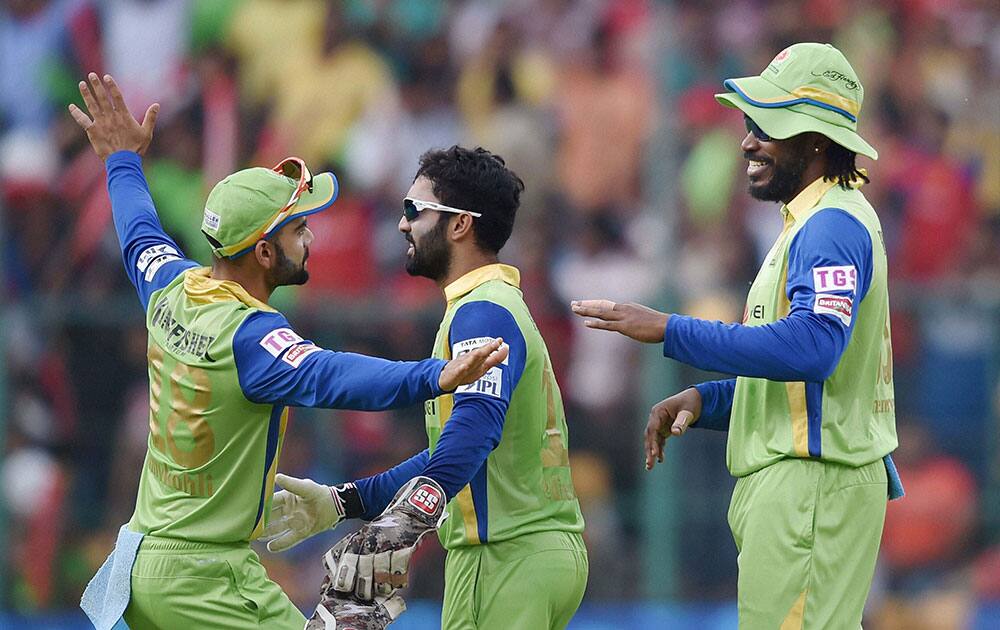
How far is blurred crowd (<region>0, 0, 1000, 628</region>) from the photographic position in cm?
1006

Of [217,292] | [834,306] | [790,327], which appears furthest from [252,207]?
[834,306]

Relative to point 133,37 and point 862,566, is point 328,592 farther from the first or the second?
point 133,37

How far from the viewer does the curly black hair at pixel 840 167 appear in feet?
17.5

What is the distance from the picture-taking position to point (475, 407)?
5223mm

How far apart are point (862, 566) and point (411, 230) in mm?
1877

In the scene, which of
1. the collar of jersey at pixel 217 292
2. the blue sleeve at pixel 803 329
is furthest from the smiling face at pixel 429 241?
the blue sleeve at pixel 803 329

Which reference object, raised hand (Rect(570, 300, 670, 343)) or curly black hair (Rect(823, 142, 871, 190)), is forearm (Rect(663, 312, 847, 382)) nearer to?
raised hand (Rect(570, 300, 670, 343))

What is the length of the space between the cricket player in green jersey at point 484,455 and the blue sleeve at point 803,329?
0.68 m

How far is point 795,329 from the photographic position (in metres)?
4.93

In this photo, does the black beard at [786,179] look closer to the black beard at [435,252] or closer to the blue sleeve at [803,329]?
the blue sleeve at [803,329]

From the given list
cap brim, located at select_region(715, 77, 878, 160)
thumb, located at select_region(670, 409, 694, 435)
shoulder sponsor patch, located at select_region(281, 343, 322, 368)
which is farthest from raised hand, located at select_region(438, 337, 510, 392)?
cap brim, located at select_region(715, 77, 878, 160)

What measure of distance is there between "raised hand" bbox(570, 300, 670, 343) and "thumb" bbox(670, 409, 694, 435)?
57 centimetres

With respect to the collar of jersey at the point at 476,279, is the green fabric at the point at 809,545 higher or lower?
lower

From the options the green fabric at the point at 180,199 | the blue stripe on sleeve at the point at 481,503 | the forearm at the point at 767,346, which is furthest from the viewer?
the green fabric at the point at 180,199
